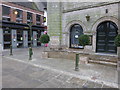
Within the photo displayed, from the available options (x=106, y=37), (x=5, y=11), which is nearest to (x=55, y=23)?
(x=106, y=37)

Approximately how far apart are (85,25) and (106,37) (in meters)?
1.79

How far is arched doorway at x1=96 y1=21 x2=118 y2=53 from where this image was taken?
6.55m

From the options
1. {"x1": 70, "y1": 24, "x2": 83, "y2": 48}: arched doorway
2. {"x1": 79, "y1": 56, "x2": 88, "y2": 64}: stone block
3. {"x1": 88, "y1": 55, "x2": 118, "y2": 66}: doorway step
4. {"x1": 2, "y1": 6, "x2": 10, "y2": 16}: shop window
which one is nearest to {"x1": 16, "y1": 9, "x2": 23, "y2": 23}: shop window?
{"x1": 2, "y1": 6, "x2": 10, "y2": 16}: shop window

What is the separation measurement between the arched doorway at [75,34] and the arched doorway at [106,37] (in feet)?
5.00

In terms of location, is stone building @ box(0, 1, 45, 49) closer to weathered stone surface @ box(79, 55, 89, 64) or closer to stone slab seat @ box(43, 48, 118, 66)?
stone slab seat @ box(43, 48, 118, 66)

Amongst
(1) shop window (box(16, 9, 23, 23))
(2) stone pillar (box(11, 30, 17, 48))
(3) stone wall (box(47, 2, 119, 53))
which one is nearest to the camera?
(3) stone wall (box(47, 2, 119, 53))

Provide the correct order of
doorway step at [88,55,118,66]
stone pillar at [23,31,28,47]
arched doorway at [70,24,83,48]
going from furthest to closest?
stone pillar at [23,31,28,47] < arched doorway at [70,24,83,48] < doorway step at [88,55,118,66]

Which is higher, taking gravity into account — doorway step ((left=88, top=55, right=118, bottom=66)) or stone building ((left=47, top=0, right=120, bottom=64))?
stone building ((left=47, top=0, right=120, bottom=64))

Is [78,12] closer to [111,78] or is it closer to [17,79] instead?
[111,78]

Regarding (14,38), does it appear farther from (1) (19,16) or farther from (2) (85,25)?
(2) (85,25)

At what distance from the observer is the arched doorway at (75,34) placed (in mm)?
7930

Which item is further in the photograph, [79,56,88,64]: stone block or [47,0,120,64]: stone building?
[79,56,88,64]: stone block

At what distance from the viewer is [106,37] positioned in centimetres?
681

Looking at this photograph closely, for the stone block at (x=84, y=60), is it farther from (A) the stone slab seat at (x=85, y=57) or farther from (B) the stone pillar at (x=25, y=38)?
(B) the stone pillar at (x=25, y=38)
